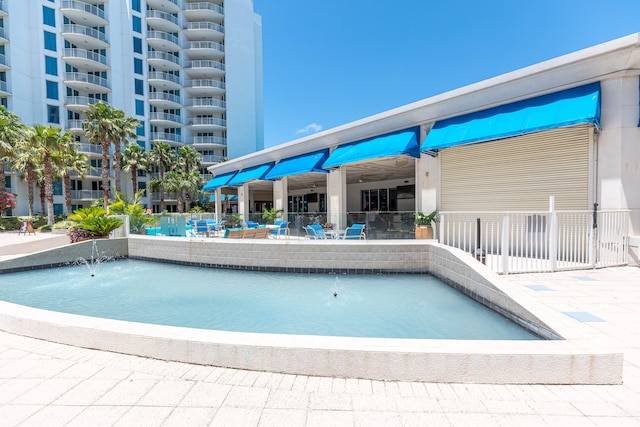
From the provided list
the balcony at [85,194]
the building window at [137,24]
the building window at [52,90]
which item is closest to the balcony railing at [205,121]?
the building window at [137,24]

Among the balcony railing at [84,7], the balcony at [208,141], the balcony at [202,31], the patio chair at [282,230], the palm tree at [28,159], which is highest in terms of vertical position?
the balcony at [202,31]

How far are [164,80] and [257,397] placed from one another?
50.9 meters

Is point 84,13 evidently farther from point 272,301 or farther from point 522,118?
point 522,118

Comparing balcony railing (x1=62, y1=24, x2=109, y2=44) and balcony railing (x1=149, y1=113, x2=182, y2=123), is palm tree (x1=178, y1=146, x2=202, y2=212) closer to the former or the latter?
balcony railing (x1=149, y1=113, x2=182, y2=123)

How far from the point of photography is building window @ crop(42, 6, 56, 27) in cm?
3494

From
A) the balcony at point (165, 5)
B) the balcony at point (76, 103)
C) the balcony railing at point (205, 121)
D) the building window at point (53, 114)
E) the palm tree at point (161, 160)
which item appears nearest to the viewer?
the building window at point (53, 114)

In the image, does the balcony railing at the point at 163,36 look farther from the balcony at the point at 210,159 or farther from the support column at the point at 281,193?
the support column at the point at 281,193

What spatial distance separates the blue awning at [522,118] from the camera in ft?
23.9

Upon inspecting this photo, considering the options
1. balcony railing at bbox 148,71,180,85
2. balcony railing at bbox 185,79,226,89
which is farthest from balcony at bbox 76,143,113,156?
balcony railing at bbox 185,79,226,89

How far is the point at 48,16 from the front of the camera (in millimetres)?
35281

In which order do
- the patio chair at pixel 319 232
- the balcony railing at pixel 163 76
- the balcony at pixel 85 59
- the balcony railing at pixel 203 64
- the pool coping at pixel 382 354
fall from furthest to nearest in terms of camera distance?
the balcony railing at pixel 203 64 < the balcony railing at pixel 163 76 < the balcony at pixel 85 59 < the patio chair at pixel 319 232 < the pool coping at pixel 382 354

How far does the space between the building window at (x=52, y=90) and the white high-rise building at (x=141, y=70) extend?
0.10 meters

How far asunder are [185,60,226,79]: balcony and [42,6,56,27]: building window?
15.7m

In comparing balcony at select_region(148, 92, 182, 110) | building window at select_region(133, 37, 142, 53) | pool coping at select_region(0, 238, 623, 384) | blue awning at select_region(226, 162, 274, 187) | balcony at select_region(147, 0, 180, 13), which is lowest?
pool coping at select_region(0, 238, 623, 384)
